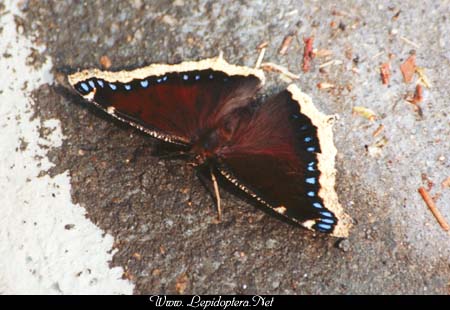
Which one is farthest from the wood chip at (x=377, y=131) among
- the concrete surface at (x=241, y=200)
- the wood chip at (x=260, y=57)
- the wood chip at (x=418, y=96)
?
the wood chip at (x=260, y=57)

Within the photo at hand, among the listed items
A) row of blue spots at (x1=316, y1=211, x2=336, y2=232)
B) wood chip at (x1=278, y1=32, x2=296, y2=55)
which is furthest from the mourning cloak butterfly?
wood chip at (x1=278, y1=32, x2=296, y2=55)

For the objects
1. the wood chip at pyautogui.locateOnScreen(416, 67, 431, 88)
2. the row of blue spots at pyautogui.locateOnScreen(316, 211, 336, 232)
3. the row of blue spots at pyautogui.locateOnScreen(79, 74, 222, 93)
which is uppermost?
the row of blue spots at pyautogui.locateOnScreen(79, 74, 222, 93)

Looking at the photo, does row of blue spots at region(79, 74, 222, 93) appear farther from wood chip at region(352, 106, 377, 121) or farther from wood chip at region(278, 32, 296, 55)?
wood chip at region(352, 106, 377, 121)

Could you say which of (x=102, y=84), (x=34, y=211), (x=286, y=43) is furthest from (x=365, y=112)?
(x=34, y=211)

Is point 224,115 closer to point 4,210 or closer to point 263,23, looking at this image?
point 263,23

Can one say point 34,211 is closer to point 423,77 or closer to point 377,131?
point 377,131

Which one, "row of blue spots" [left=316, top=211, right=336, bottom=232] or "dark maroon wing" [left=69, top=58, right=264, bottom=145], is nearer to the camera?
"row of blue spots" [left=316, top=211, right=336, bottom=232]
